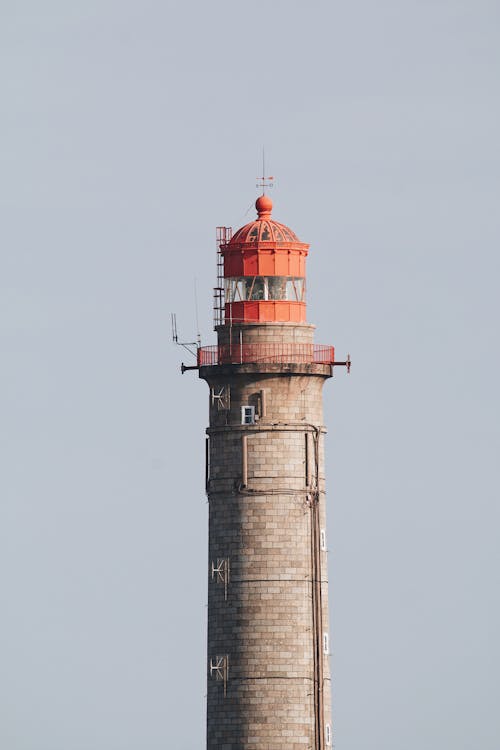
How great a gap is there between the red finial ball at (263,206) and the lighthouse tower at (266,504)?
3.2 inches

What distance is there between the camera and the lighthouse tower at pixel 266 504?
122 m

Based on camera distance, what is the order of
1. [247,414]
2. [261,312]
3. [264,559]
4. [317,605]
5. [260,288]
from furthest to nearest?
[260,288], [261,312], [247,414], [317,605], [264,559]

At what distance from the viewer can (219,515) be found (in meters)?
124

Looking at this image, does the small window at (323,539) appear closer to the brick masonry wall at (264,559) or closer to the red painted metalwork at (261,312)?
the brick masonry wall at (264,559)

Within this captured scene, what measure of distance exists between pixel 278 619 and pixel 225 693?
345 cm

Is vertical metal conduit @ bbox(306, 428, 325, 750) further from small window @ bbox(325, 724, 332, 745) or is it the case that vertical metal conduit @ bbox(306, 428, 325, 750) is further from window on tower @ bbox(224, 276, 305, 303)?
window on tower @ bbox(224, 276, 305, 303)

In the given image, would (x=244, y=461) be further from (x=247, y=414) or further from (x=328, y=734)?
(x=328, y=734)

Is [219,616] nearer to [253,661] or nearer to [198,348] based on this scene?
[253,661]

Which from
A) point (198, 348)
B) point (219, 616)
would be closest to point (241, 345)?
point (198, 348)

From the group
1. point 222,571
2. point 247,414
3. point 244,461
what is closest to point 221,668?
point 222,571

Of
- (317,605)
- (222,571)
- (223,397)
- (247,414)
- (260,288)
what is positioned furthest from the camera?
(260,288)

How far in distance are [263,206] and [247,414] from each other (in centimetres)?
832

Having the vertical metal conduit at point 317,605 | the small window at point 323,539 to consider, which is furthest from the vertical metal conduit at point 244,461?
the small window at point 323,539

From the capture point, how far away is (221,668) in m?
123
